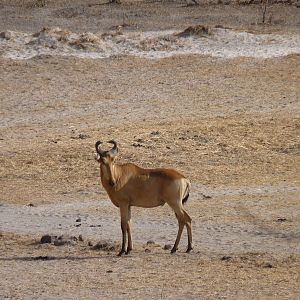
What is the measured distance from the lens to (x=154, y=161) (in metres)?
19.4

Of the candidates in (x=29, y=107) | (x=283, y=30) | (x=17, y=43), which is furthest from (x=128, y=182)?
(x=283, y=30)

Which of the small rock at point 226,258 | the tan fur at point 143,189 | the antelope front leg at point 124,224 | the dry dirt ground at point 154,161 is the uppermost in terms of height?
the tan fur at point 143,189

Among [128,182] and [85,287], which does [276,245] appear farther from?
[85,287]

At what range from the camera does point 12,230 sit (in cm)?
1494

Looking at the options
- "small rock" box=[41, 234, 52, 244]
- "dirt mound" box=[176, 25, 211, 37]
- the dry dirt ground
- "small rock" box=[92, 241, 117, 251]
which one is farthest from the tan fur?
"dirt mound" box=[176, 25, 211, 37]

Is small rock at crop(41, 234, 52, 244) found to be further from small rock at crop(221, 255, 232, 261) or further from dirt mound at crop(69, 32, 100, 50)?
dirt mound at crop(69, 32, 100, 50)

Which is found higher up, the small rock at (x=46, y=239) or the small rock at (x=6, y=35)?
the small rock at (x=46, y=239)

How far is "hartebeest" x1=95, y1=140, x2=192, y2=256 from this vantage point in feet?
43.6

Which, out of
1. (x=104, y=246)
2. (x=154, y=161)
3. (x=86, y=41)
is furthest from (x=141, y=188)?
(x=86, y=41)

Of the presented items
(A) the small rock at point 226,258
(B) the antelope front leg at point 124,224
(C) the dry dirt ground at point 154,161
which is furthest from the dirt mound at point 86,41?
(A) the small rock at point 226,258

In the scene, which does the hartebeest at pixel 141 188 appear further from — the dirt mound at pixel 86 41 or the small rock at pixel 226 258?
the dirt mound at pixel 86 41

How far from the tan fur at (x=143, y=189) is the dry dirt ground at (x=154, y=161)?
439 mm

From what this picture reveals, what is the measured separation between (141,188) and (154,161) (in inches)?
234

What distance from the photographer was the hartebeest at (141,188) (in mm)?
13297
